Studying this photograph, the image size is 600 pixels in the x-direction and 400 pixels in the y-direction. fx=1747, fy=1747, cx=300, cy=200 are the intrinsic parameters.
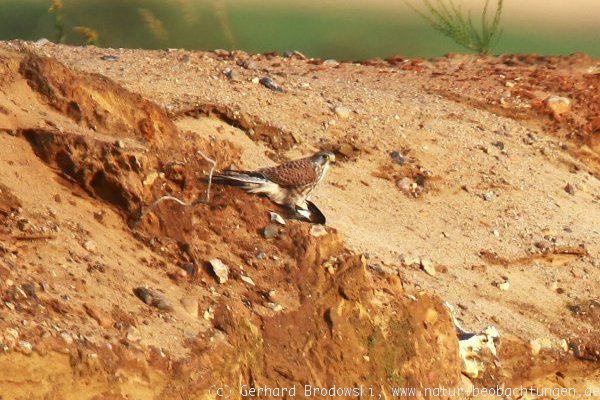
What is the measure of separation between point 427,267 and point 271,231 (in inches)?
66.2

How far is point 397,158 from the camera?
1062 cm

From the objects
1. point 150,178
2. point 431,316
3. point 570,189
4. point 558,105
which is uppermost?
point 150,178

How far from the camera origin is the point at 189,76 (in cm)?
1058

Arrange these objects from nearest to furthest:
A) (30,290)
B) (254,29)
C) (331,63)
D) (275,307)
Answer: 1. (30,290)
2. (275,307)
3. (254,29)
4. (331,63)

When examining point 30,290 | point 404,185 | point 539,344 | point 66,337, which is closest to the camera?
point 66,337

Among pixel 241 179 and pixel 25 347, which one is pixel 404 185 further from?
pixel 25 347

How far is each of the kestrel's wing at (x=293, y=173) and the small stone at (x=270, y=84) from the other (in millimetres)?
2351

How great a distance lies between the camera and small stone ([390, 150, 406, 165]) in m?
10.6

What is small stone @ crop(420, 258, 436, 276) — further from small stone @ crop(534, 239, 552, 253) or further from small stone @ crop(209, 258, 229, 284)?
small stone @ crop(209, 258, 229, 284)

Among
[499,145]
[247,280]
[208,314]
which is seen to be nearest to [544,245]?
[499,145]

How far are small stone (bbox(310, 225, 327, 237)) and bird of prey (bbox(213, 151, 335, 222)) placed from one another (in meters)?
0.33

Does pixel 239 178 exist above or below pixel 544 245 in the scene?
above

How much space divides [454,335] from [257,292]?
42.2 inches

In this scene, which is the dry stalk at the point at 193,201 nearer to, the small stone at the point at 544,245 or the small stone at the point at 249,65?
the small stone at the point at 544,245
